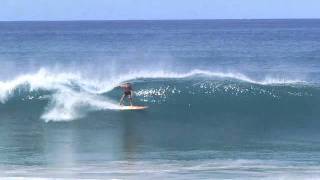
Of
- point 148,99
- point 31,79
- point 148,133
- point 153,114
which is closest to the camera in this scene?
point 148,133

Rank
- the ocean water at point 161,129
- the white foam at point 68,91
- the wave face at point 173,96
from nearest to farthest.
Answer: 1. the ocean water at point 161,129
2. the white foam at point 68,91
3. the wave face at point 173,96

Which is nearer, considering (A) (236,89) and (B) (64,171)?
(B) (64,171)

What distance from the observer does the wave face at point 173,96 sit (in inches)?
1022

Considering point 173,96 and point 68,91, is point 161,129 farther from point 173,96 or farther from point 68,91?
point 68,91

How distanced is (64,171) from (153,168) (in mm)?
2082

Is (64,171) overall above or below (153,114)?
below

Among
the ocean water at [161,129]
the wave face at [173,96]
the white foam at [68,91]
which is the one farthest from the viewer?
the wave face at [173,96]

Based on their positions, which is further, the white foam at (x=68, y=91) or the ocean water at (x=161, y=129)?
the white foam at (x=68, y=91)

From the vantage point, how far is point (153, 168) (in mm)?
17656

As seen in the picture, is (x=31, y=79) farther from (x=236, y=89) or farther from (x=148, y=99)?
(x=236, y=89)

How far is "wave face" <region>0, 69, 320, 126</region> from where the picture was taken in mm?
25969

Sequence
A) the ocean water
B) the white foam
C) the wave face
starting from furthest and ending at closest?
the wave face → the white foam → the ocean water

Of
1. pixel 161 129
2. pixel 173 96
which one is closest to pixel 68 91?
pixel 173 96

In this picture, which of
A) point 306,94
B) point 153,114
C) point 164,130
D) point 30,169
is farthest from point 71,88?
point 30,169
